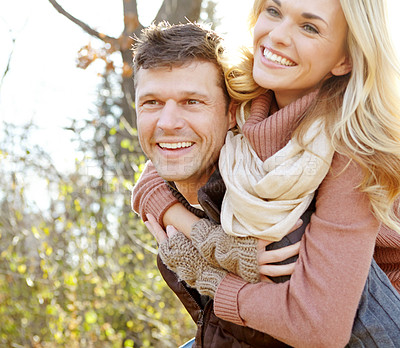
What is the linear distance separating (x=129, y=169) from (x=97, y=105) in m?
2.15

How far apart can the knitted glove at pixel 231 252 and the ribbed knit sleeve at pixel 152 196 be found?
452 millimetres

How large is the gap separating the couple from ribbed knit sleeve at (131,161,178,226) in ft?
0.15

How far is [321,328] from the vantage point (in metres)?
2.08

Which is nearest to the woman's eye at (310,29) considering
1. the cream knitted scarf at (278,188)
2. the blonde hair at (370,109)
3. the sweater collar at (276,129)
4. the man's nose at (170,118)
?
the blonde hair at (370,109)

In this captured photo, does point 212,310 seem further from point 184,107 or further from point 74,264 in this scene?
point 74,264

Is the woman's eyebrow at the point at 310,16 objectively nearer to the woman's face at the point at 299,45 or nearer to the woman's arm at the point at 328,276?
the woman's face at the point at 299,45

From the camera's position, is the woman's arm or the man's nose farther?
the man's nose

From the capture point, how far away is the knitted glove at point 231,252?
225cm

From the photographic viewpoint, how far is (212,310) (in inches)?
101

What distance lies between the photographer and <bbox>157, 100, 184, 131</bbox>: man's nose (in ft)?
8.80

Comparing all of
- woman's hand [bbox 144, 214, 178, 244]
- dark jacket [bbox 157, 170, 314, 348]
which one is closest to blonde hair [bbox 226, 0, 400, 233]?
dark jacket [bbox 157, 170, 314, 348]

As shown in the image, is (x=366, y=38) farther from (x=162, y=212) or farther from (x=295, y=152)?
(x=162, y=212)

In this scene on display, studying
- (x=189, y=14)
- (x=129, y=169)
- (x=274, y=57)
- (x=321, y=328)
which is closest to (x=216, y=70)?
(x=274, y=57)

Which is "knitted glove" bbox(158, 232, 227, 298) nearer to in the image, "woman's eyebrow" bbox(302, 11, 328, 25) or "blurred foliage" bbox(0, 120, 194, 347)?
"woman's eyebrow" bbox(302, 11, 328, 25)
